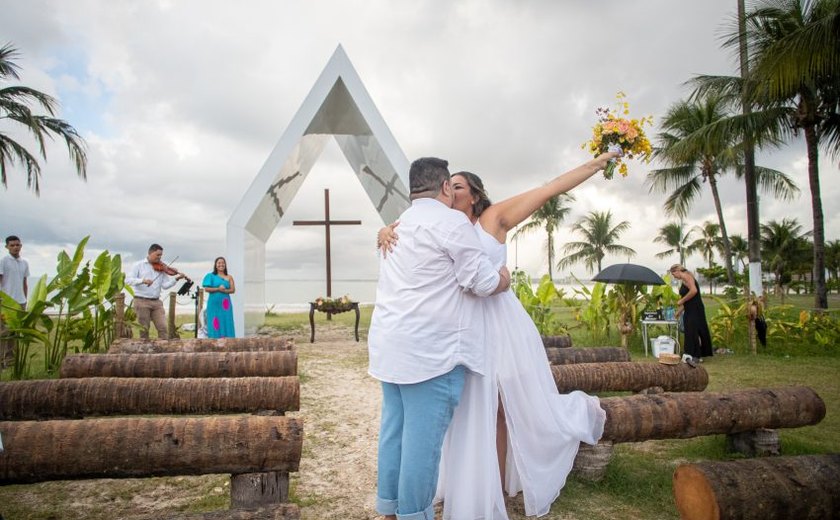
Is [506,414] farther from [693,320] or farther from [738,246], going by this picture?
[738,246]

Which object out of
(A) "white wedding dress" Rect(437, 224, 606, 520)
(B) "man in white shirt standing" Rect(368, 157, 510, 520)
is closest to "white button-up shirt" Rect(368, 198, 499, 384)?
(B) "man in white shirt standing" Rect(368, 157, 510, 520)

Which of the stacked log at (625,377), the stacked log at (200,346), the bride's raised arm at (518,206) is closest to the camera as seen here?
the bride's raised arm at (518,206)

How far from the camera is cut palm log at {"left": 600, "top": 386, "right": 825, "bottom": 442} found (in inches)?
133

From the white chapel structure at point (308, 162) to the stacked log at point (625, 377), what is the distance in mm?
5368

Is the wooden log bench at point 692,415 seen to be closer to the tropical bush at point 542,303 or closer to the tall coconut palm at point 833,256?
the tropical bush at point 542,303

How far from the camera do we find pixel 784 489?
2.55 metres

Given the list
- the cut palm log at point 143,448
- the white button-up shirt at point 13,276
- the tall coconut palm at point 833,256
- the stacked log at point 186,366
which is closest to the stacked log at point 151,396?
the stacked log at point 186,366

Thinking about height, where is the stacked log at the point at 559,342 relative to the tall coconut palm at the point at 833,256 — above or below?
below

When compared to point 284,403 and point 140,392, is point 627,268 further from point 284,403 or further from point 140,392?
point 140,392

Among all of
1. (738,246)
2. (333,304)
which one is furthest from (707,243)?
(333,304)

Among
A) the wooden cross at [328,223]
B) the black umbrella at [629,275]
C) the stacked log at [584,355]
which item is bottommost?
the stacked log at [584,355]

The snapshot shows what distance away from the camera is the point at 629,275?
29.5 ft

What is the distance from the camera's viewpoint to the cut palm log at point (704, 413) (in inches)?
133

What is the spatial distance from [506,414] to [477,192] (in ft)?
3.92
